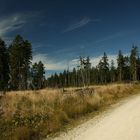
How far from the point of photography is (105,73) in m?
108

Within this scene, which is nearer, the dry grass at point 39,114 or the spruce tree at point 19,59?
the dry grass at point 39,114

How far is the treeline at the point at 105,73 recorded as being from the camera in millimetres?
93125

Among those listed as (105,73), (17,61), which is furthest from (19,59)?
(105,73)

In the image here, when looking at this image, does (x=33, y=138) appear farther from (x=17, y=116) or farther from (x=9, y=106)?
(x=9, y=106)

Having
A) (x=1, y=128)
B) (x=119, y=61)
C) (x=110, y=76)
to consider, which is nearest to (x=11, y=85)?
(x=119, y=61)

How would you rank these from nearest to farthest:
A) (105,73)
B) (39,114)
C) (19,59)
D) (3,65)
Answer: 1. (39,114)
2. (3,65)
3. (19,59)
4. (105,73)

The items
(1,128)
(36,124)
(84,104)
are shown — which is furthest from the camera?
(84,104)

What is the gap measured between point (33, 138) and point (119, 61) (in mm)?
88714

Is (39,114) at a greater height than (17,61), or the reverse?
(17,61)

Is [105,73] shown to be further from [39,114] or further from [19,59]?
[39,114]

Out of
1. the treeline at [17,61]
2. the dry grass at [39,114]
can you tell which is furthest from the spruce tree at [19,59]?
the dry grass at [39,114]

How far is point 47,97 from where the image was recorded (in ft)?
55.1

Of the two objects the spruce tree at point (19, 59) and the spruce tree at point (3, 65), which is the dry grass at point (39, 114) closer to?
the spruce tree at point (3, 65)

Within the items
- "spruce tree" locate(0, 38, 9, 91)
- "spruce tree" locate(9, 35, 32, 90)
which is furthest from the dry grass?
"spruce tree" locate(9, 35, 32, 90)
